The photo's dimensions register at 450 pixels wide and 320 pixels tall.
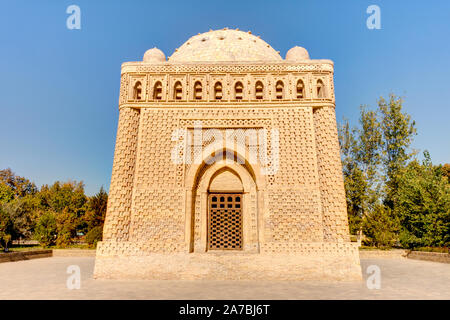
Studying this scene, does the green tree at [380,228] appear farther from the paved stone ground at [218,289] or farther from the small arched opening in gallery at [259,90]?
the small arched opening in gallery at [259,90]

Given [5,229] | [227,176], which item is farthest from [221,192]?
[5,229]

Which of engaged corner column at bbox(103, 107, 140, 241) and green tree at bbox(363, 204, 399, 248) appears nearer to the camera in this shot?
engaged corner column at bbox(103, 107, 140, 241)

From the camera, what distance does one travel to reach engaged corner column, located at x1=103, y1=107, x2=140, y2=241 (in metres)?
7.56

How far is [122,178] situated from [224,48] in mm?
6033

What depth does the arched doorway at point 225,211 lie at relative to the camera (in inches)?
319

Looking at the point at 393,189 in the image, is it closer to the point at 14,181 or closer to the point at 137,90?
the point at 137,90

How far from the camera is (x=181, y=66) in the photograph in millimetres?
8867

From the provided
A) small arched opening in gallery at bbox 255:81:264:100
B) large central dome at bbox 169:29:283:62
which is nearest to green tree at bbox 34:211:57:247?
large central dome at bbox 169:29:283:62

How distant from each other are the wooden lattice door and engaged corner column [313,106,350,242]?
8.05 feet

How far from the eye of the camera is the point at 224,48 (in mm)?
10344

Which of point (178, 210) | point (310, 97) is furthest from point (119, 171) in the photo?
point (310, 97)

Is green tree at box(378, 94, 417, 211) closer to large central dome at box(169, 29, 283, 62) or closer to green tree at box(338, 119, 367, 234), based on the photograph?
green tree at box(338, 119, 367, 234)
